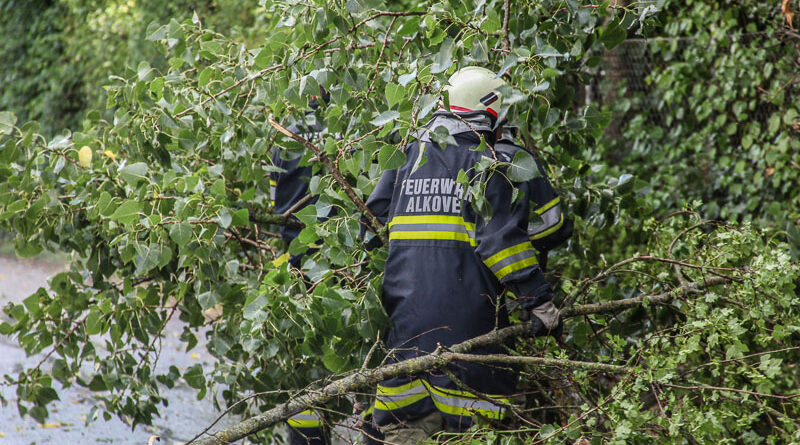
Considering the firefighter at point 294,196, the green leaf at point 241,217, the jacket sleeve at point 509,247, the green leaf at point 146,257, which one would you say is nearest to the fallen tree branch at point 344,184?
the green leaf at point 241,217

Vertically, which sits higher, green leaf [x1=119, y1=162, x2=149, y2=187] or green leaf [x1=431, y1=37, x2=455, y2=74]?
green leaf [x1=431, y1=37, x2=455, y2=74]

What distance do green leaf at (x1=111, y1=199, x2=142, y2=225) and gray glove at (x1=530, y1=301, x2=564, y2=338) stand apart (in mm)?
1465

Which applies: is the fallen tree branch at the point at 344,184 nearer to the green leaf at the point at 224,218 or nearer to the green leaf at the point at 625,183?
the green leaf at the point at 224,218

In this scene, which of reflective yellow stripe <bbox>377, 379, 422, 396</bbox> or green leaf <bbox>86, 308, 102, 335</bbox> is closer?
reflective yellow stripe <bbox>377, 379, 422, 396</bbox>

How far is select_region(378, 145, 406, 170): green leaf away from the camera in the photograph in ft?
8.17

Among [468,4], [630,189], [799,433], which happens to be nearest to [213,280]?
[468,4]

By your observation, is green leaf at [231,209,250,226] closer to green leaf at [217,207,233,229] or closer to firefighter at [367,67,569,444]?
green leaf at [217,207,233,229]

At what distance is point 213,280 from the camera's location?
10.2 feet

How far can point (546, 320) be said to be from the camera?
8.96ft

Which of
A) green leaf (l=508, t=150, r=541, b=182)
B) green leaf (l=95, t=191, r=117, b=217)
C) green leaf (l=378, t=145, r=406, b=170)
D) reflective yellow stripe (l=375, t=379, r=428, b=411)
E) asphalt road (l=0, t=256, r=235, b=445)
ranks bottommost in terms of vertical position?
asphalt road (l=0, t=256, r=235, b=445)

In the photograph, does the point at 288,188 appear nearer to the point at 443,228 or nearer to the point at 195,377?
the point at 195,377

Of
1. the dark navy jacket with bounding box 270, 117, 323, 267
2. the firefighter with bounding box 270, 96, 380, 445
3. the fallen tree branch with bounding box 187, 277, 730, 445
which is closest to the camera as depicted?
the fallen tree branch with bounding box 187, 277, 730, 445

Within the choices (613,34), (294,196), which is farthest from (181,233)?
(613,34)

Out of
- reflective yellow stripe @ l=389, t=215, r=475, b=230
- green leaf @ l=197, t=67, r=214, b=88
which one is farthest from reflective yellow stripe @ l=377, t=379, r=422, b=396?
green leaf @ l=197, t=67, r=214, b=88
